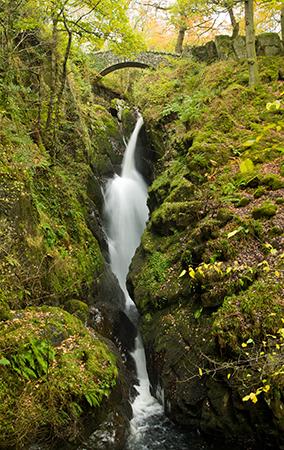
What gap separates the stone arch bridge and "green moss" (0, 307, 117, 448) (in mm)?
17483

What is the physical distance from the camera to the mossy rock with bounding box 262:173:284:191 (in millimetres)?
5714

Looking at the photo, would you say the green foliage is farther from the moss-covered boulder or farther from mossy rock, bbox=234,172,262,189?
mossy rock, bbox=234,172,262,189

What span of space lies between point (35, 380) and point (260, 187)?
552 centimetres

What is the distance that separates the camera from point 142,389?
6523 millimetres

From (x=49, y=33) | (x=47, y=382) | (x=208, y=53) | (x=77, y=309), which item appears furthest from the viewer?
(x=208, y=53)

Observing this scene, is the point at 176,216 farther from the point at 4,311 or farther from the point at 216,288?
the point at 4,311

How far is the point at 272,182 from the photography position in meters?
5.85

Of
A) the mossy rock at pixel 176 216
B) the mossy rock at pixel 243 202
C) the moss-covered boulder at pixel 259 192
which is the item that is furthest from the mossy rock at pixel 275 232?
the mossy rock at pixel 176 216

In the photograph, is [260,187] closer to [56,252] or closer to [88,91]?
[56,252]

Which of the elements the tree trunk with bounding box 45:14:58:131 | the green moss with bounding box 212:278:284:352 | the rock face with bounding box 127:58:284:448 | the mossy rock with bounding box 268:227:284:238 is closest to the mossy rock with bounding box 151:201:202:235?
the rock face with bounding box 127:58:284:448

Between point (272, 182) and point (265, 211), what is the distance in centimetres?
102

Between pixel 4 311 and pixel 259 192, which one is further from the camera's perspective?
pixel 259 192

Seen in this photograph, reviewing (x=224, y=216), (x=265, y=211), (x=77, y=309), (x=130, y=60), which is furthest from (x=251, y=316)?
(x=130, y=60)

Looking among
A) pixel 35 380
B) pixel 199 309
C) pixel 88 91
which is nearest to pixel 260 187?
pixel 199 309
